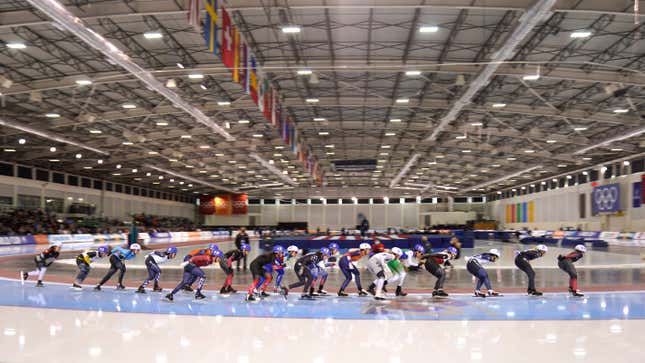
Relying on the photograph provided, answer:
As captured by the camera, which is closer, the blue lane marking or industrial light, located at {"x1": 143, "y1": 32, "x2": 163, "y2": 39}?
the blue lane marking

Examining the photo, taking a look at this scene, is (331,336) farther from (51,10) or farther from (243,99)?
(243,99)

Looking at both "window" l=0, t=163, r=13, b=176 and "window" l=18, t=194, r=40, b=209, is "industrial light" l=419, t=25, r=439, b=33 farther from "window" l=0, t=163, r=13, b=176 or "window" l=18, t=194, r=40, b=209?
"window" l=18, t=194, r=40, b=209

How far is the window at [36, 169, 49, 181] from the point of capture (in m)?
46.4

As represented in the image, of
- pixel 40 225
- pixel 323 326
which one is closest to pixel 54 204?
pixel 40 225

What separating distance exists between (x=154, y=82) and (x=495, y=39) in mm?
13610

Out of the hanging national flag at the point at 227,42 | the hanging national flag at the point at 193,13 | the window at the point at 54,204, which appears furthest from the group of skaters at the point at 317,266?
the window at the point at 54,204

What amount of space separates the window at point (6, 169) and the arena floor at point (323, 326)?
33895mm

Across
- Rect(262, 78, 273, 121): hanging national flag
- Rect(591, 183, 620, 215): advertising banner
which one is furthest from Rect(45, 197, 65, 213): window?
Rect(591, 183, 620, 215): advertising banner

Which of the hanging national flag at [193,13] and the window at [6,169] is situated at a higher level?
the hanging national flag at [193,13]

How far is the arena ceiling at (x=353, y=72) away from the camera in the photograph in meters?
17.2

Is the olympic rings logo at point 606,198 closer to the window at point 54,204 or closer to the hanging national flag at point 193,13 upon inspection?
the hanging national flag at point 193,13

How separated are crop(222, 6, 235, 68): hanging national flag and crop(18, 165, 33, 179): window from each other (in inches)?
1519

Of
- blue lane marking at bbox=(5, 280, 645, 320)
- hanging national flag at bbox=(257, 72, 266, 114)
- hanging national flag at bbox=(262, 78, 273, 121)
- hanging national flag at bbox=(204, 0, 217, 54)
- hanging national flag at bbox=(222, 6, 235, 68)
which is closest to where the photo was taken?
blue lane marking at bbox=(5, 280, 645, 320)

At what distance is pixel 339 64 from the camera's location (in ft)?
71.1
